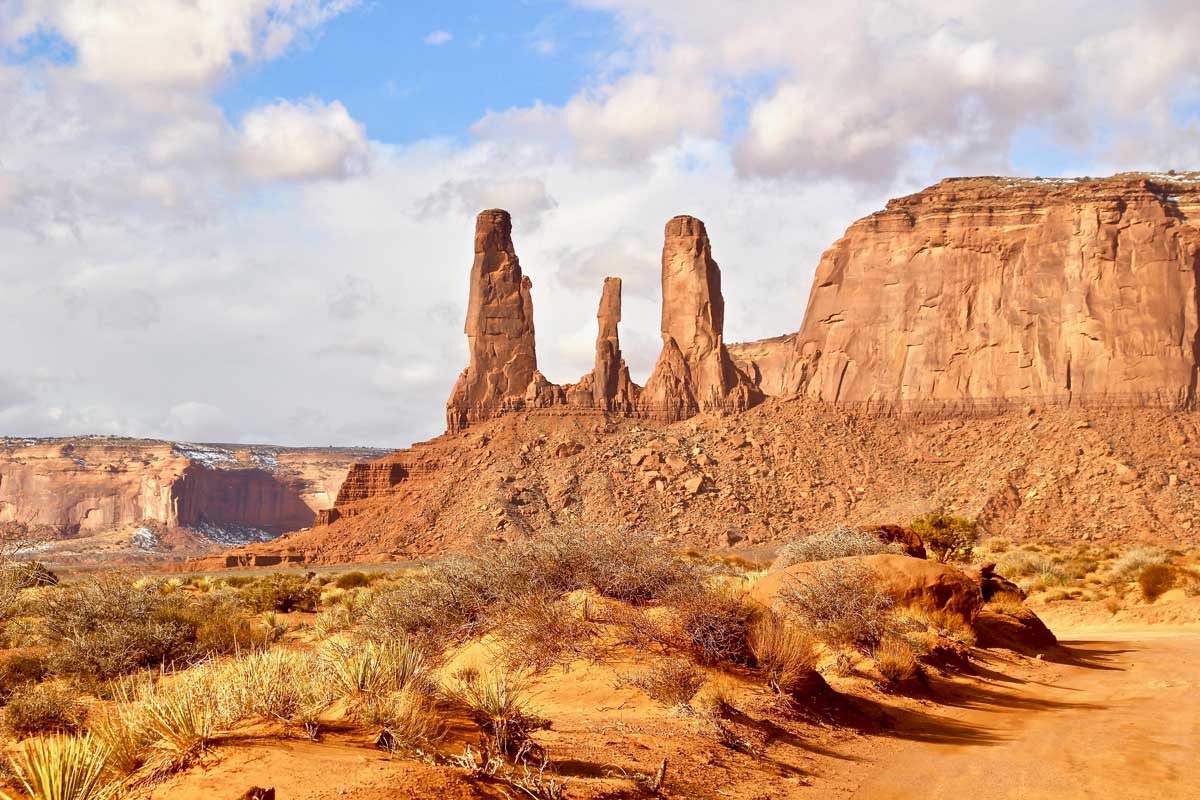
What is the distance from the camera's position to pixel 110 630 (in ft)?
48.8

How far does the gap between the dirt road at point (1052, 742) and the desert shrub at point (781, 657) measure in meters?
1.15

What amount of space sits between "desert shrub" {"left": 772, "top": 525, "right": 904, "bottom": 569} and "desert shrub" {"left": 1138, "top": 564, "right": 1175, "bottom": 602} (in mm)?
7761

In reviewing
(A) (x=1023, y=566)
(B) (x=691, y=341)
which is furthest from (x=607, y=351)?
(A) (x=1023, y=566)

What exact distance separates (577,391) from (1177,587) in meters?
55.0

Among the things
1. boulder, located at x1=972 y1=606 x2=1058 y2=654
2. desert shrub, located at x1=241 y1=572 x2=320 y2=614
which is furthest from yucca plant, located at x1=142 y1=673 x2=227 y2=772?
desert shrub, located at x1=241 y1=572 x2=320 y2=614

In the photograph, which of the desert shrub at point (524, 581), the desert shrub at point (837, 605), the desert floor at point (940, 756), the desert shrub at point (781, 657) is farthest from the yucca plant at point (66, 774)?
the desert shrub at point (837, 605)

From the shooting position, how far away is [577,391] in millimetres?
80812

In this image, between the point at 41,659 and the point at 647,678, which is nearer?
the point at 647,678

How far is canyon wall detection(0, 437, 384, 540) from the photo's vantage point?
12050cm

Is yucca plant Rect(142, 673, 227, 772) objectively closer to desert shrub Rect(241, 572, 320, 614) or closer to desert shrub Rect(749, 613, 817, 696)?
desert shrub Rect(749, 613, 817, 696)

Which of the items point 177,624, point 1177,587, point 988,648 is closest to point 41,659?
point 177,624

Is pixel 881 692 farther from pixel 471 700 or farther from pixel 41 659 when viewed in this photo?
pixel 41 659

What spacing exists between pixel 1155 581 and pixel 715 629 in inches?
871

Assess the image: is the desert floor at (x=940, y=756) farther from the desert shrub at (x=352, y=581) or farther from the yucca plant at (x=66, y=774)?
the desert shrub at (x=352, y=581)
